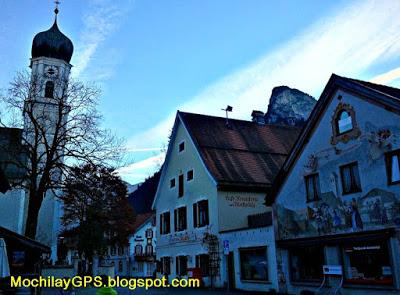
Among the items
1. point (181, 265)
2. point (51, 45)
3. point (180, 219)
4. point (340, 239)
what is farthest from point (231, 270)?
point (51, 45)

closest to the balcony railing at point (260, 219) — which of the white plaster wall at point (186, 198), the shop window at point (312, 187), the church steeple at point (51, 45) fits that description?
the white plaster wall at point (186, 198)

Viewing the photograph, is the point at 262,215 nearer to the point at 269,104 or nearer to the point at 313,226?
the point at 313,226

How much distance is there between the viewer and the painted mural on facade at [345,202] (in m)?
15.7

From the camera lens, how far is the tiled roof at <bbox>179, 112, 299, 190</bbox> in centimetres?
2761

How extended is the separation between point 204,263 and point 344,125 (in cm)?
1411

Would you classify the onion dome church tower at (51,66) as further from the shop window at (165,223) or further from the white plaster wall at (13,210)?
the shop window at (165,223)

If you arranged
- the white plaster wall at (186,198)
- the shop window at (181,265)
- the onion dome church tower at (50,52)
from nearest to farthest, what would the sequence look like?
the white plaster wall at (186,198) → the shop window at (181,265) → the onion dome church tower at (50,52)

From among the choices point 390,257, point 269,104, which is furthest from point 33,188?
point 269,104

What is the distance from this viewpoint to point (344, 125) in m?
17.9

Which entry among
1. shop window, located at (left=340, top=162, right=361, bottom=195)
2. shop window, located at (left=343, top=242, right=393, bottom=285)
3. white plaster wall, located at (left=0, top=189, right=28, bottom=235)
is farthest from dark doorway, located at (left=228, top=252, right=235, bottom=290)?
white plaster wall, located at (left=0, top=189, right=28, bottom=235)

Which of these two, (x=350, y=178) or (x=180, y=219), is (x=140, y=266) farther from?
(x=350, y=178)

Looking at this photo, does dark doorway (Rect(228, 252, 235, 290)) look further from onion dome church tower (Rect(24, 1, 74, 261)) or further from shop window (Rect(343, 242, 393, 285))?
onion dome church tower (Rect(24, 1, 74, 261))

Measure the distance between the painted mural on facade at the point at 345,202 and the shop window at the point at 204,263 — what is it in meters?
8.08

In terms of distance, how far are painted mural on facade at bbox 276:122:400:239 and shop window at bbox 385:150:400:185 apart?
0.21 m
